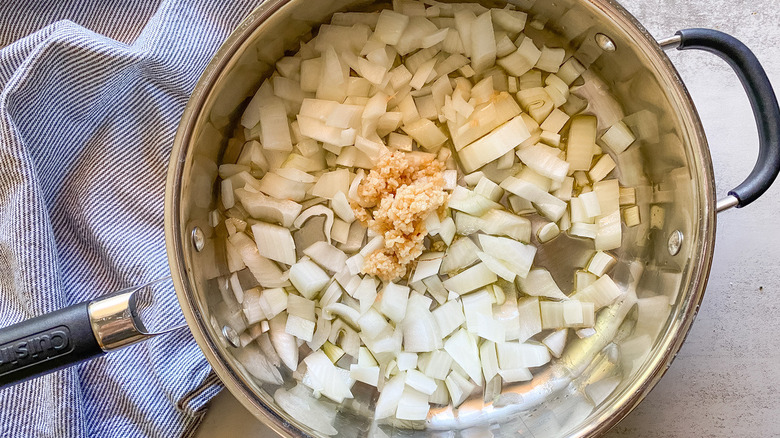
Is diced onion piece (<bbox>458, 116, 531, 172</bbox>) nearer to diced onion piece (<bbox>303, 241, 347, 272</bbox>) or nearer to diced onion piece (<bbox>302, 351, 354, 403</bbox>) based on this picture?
diced onion piece (<bbox>303, 241, 347, 272</bbox>)

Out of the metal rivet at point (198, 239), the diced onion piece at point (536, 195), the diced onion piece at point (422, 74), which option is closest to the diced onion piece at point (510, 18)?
the diced onion piece at point (422, 74)

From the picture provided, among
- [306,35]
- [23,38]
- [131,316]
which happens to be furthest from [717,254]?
[23,38]

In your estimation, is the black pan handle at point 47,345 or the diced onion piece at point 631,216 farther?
the diced onion piece at point 631,216

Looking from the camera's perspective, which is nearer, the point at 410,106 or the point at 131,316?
the point at 131,316

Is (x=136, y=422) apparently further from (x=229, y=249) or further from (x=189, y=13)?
(x=189, y=13)

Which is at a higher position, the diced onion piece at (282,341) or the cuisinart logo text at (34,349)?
the cuisinart logo text at (34,349)

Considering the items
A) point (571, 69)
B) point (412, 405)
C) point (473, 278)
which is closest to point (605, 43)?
point (571, 69)

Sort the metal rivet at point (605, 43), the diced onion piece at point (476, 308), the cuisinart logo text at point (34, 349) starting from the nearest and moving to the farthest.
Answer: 1. the cuisinart logo text at point (34, 349)
2. the metal rivet at point (605, 43)
3. the diced onion piece at point (476, 308)

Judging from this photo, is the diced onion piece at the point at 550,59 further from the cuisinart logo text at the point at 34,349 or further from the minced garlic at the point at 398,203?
the cuisinart logo text at the point at 34,349
